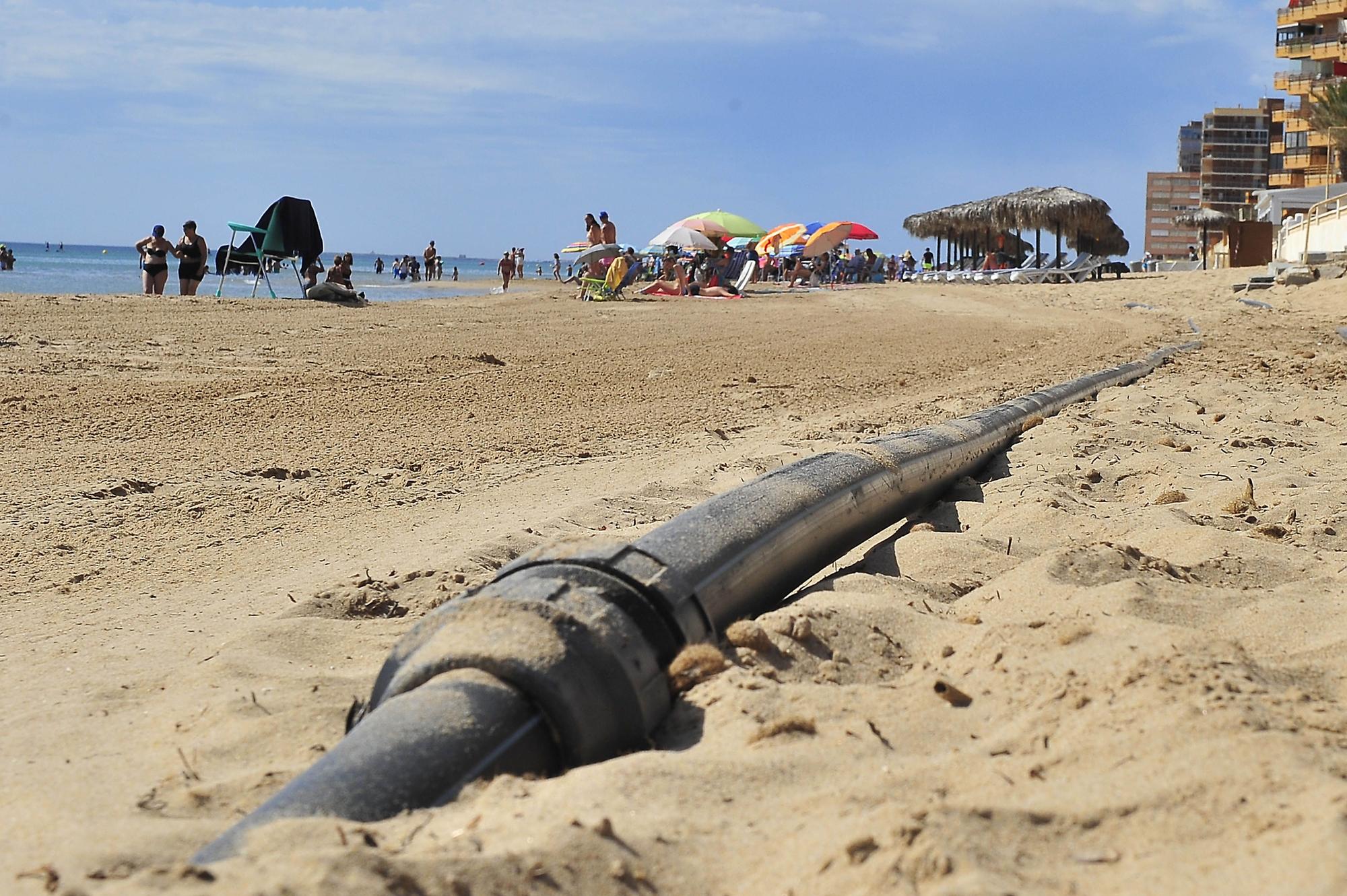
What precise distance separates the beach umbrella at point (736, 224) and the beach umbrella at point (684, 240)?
5.41m

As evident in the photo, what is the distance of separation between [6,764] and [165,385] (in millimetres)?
5185

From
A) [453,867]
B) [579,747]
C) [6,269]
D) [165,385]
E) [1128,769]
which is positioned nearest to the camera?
[453,867]

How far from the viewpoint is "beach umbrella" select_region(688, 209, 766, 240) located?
35875 millimetres

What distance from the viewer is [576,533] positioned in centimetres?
355

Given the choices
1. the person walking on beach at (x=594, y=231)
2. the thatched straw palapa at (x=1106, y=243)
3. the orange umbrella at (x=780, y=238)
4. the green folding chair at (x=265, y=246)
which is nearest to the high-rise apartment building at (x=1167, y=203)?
the thatched straw palapa at (x=1106, y=243)

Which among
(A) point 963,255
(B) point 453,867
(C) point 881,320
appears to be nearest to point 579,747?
(B) point 453,867

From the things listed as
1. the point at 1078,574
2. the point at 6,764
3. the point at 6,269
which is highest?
the point at 6,269

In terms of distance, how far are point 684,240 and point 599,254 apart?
1154cm

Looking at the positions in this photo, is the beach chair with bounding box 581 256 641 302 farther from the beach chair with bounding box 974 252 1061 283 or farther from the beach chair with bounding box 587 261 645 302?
the beach chair with bounding box 974 252 1061 283

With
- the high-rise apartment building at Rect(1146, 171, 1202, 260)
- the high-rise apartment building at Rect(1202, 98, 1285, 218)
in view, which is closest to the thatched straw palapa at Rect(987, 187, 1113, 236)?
the high-rise apartment building at Rect(1202, 98, 1285, 218)

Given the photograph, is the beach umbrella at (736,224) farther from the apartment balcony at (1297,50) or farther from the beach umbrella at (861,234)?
the apartment balcony at (1297,50)

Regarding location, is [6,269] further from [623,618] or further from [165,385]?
[623,618]

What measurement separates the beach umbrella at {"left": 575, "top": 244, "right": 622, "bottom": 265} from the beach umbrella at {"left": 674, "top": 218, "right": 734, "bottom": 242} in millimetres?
13179

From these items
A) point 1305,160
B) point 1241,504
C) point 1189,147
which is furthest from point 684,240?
point 1189,147
